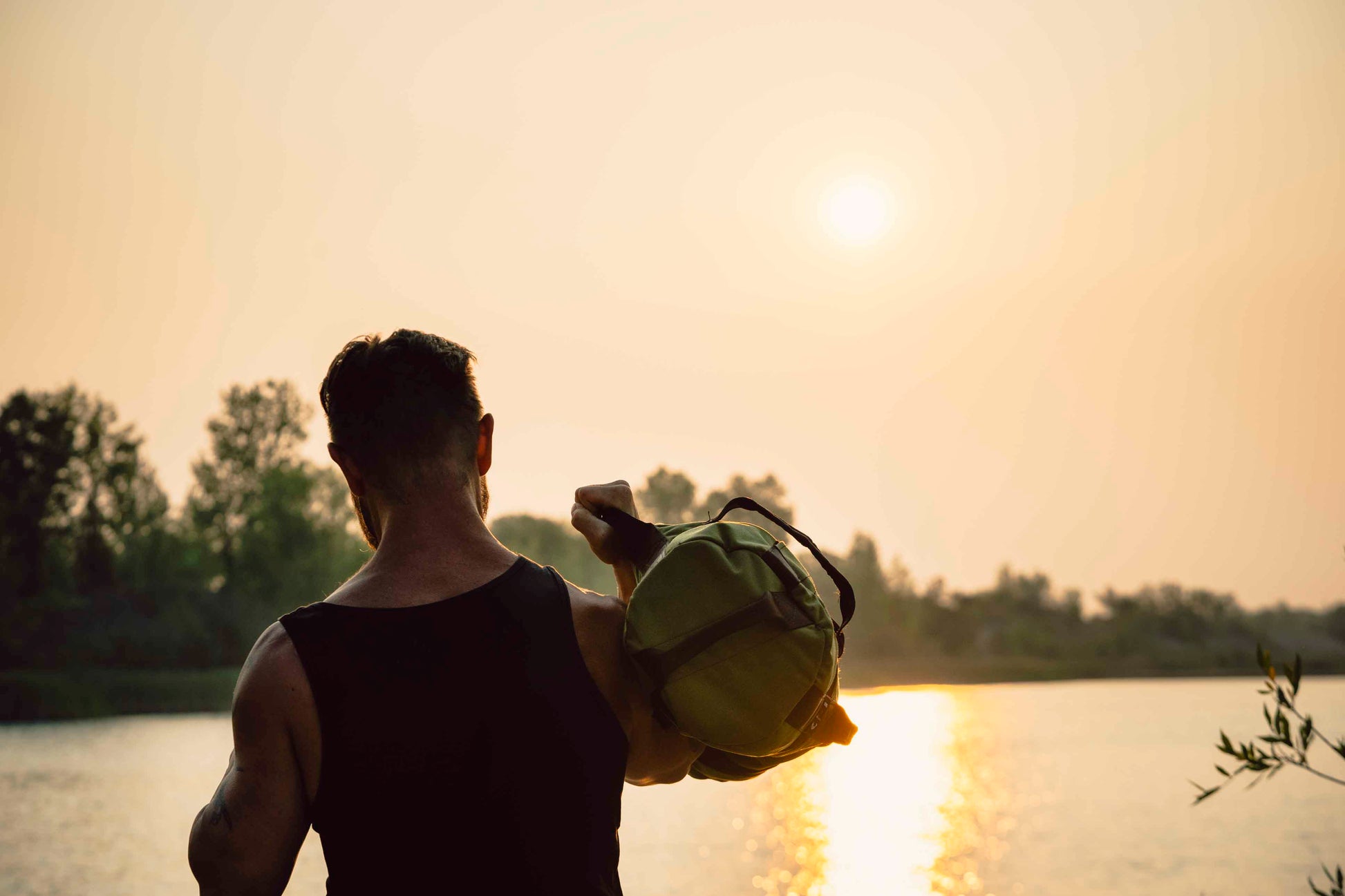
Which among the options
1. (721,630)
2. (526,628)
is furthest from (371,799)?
(721,630)

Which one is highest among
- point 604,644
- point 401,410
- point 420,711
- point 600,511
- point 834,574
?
point 401,410

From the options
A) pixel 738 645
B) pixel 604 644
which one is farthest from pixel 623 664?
pixel 738 645

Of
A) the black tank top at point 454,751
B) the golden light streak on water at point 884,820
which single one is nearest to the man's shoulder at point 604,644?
the black tank top at point 454,751

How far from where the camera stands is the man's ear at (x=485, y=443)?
210 centimetres

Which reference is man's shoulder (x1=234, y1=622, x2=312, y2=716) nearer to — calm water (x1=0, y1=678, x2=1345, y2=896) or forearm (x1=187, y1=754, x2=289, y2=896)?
forearm (x1=187, y1=754, x2=289, y2=896)

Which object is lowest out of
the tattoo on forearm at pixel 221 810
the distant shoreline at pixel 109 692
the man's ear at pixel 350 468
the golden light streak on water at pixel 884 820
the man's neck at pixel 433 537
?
the golden light streak on water at pixel 884 820

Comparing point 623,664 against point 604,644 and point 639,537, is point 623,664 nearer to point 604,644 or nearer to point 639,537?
point 604,644

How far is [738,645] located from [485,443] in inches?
22.4

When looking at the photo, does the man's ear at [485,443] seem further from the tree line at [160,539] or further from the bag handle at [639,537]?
the tree line at [160,539]

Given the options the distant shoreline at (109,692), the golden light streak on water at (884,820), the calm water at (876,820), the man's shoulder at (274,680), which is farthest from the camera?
the distant shoreline at (109,692)

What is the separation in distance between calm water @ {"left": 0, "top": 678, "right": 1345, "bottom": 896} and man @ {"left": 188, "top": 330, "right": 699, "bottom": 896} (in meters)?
18.5

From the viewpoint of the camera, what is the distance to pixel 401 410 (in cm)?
201

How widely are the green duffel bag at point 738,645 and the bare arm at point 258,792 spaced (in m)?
0.58

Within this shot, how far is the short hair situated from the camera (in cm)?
201
